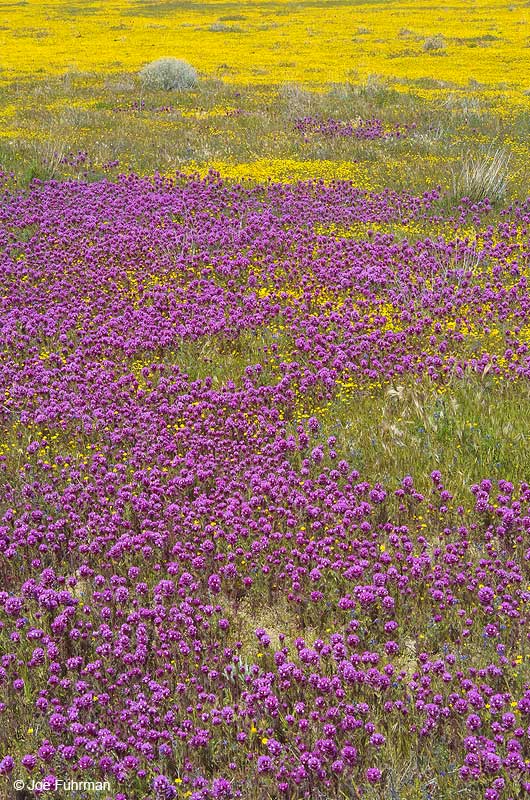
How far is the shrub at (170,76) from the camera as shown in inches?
1072

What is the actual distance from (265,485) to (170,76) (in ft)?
85.6

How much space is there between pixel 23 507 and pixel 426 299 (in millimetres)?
5689

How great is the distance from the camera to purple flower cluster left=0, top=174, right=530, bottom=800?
12.4 ft

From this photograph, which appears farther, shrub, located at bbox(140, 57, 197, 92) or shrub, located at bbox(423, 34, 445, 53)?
shrub, located at bbox(423, 34, 445, 53)

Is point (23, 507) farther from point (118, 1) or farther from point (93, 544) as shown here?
point (118, 1)

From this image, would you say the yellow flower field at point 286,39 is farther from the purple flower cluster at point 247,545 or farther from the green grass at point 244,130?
the purple flower cluster at point 247,545

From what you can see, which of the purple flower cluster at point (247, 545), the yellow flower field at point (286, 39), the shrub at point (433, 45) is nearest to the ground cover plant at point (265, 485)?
the purple flower cluster at point (247, 545)

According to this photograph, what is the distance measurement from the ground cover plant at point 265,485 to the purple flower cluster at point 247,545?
0.09ft

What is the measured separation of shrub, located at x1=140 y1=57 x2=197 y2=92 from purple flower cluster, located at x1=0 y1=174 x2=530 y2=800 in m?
20.1

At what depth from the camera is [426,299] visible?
29.4 ft

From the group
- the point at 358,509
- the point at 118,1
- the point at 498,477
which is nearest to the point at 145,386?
the point at 358,509

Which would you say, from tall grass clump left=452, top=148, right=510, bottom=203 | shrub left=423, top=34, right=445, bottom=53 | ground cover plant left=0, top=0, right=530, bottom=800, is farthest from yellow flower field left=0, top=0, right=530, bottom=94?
ground cover plant left=0, top=0, right=530, bottom=800

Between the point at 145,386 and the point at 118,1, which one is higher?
the point at 118,1

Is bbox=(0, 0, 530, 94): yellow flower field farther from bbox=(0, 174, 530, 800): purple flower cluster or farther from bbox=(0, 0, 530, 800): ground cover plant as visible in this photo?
bbox=(0, 174, 530, 800): purple flower cluster
